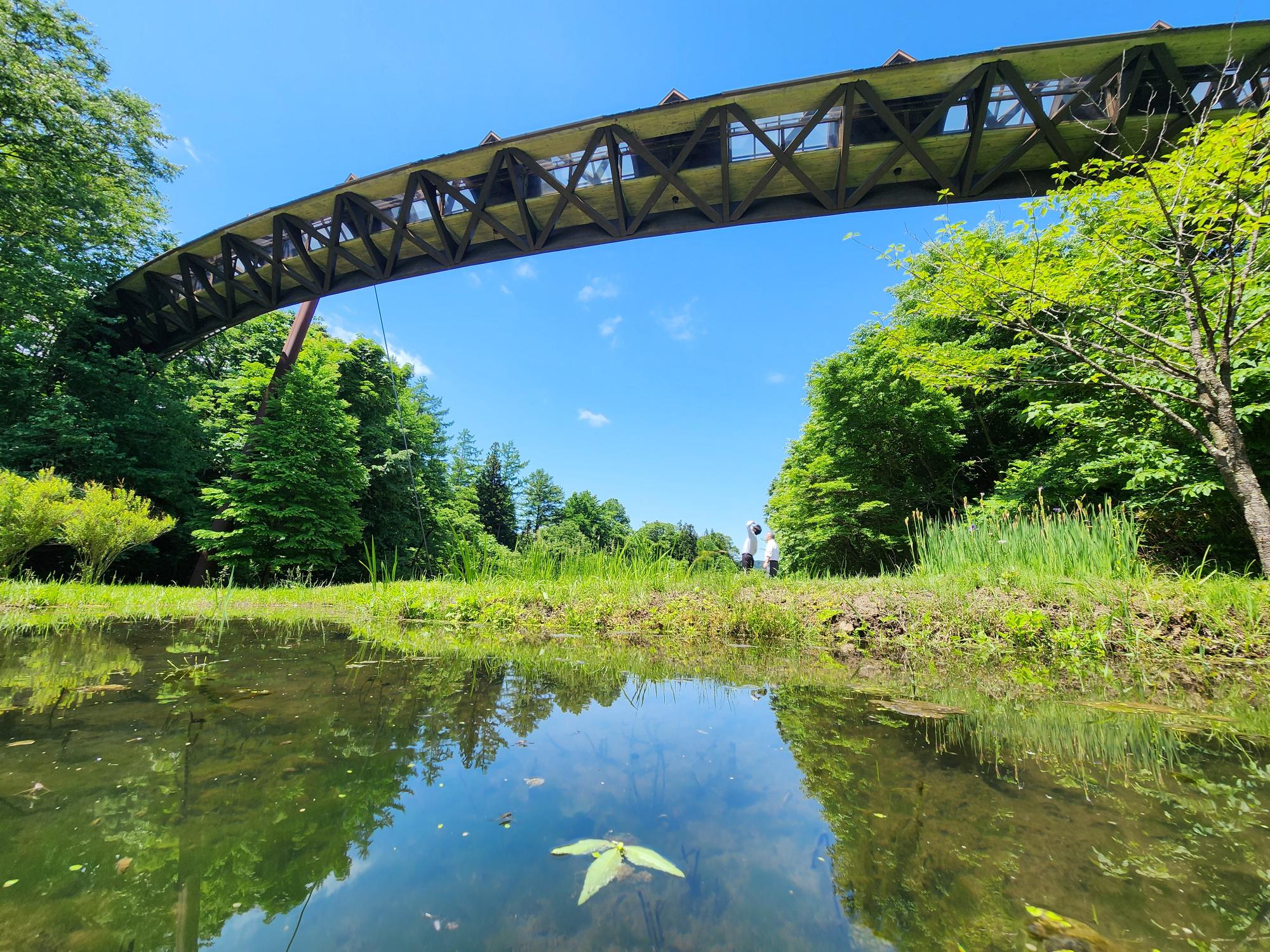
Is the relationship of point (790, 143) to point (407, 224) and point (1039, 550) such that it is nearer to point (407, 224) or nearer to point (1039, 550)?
point (1039, 550)

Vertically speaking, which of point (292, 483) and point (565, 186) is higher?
point (565, 186)

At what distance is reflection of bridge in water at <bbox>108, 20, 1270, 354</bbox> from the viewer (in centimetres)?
653

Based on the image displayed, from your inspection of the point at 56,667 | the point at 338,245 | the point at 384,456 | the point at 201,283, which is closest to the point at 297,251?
the point at 338,245

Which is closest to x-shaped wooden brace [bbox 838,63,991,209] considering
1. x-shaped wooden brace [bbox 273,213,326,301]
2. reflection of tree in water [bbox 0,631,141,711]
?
reflection of tree in water [bbox 0,631,141,711]

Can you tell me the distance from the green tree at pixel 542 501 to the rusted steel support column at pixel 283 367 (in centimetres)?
3554

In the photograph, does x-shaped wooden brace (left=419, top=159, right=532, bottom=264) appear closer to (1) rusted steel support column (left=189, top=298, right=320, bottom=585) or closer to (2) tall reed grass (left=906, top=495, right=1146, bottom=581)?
(1) rusted steel support column (left=189, top=298, right=320, bottom=585)

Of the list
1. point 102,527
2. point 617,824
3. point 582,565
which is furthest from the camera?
point 102,527

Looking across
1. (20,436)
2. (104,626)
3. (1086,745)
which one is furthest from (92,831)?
(20,436)

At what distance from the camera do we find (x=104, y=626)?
430cm

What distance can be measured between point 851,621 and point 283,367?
15.6 metres

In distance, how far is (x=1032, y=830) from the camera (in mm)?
1205

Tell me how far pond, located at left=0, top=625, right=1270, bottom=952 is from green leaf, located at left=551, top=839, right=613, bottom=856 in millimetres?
18

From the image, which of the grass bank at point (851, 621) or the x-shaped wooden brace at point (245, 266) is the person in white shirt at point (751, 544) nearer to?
the grass bank at point (851, 621)

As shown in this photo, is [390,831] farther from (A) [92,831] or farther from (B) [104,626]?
(B) [104,626]
